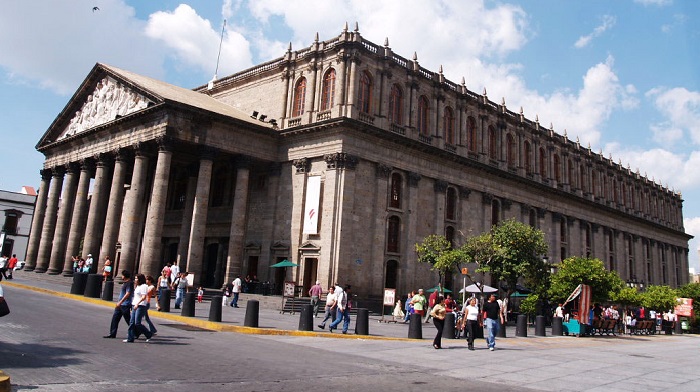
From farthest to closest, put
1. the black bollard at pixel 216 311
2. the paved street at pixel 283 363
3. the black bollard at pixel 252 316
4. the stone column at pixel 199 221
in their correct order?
the stone column at pixel 199 221
the black bollard at pixel 216 311
the black bollard at pixel 252 316
the paved street at pixel 283 363

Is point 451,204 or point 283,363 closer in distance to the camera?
point 283,363

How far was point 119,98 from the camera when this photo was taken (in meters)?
36.5

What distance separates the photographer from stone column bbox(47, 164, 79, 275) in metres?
38.8

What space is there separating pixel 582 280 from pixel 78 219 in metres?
33.0

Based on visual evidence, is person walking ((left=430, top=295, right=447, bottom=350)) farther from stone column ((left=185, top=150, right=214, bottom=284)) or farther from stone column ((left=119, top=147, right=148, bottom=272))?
stone column ((left=119, top=147, right=148, bottom=272))

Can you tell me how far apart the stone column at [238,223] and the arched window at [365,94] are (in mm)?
8161

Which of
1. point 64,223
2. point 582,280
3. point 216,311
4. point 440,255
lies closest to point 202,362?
point 216,311

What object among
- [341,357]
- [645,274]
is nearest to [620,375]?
[341,357]

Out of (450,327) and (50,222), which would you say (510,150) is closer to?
(450,327)

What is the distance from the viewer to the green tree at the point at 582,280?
30.4 m

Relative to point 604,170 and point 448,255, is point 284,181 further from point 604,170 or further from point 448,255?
point 604,170

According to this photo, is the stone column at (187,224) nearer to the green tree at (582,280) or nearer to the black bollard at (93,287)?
the black bollard at (93,287)

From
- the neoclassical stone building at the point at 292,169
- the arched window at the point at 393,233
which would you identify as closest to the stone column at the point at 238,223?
the neoclassical stone building at the point at 292,169

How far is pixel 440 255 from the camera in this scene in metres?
31.0
